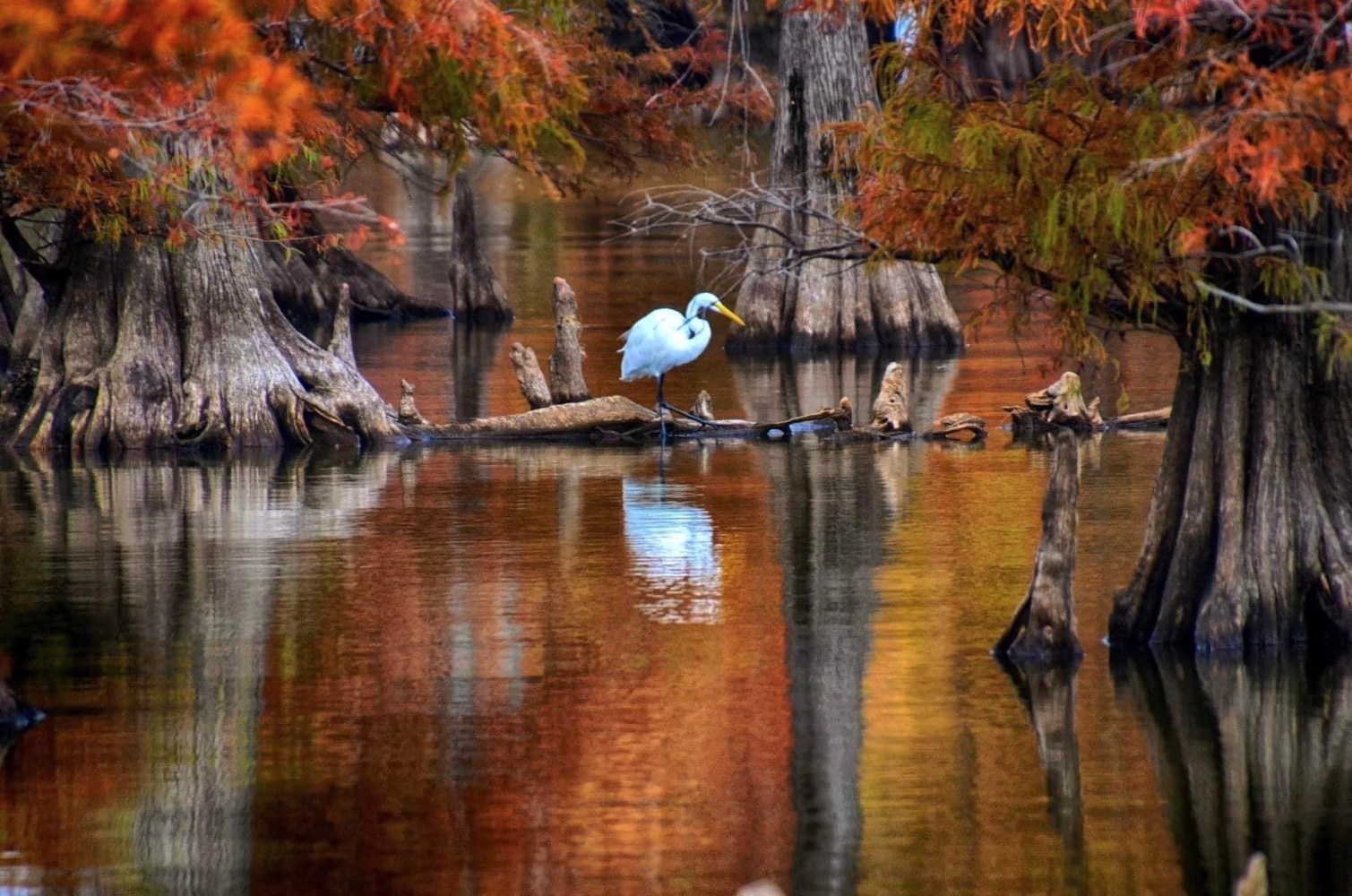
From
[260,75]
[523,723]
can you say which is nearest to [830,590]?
[523,723]

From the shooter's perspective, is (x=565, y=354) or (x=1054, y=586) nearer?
(x=1054, y=586)

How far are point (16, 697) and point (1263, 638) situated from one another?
20.3 ft

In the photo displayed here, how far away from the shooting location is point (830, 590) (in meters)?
15.0

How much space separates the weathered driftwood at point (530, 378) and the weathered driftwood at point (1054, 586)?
10478 mm

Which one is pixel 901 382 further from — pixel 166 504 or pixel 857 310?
pixel 857 310

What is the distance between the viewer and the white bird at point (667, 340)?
23.5 metres

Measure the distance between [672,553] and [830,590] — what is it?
1.81 m

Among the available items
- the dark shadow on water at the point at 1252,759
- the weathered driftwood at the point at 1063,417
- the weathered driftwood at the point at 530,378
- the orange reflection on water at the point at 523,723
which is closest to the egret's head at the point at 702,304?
the weathered driftwood at the point at 530,378

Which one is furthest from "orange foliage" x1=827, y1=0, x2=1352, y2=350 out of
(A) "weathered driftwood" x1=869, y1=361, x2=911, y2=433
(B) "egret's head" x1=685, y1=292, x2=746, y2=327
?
(B) "egret's head" x1=685, y1=292, x2=746, y2=327

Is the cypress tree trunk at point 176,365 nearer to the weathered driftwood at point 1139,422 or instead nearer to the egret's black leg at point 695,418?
the egret's black leg at point 695,418

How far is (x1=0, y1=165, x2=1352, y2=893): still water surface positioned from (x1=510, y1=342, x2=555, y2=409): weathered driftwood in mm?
2107

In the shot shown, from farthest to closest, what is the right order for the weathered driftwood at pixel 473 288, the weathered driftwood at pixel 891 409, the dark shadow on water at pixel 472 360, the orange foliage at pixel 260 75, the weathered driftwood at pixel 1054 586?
the weathered driftwood at pixel 473 288
the dark shadow on water at pixel 472 360
the weathered driftwood at pixel 891 409
the weathered driftwood at pixel 1054 586
the orange foliage at pixel 260 75

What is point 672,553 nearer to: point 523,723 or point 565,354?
point 523,723

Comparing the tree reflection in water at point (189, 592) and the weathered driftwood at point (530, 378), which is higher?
the weathered driftwood at point (530, 378)
